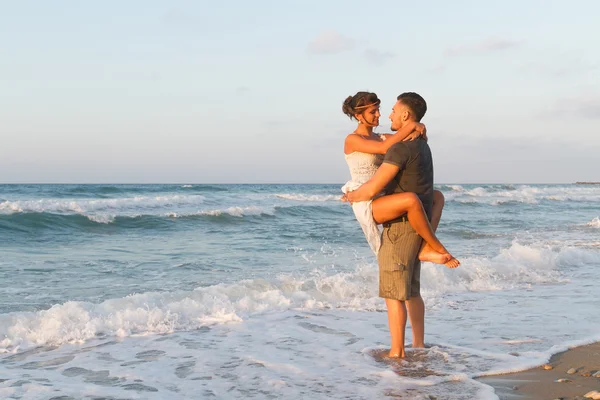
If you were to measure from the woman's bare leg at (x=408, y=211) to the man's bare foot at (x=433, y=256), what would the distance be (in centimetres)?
2

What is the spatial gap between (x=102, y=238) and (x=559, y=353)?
12.3 m

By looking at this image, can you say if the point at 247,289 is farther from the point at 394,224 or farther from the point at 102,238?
the point at 102,238

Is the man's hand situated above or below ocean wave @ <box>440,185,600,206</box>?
above

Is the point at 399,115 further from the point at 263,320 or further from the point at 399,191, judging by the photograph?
the point at 263,320

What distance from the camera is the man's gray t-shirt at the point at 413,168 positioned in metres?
4.55

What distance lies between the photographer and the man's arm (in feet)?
15.0

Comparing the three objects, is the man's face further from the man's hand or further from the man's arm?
the man's hand

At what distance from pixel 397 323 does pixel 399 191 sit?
1022 mm

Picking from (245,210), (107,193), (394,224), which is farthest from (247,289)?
(107,193)

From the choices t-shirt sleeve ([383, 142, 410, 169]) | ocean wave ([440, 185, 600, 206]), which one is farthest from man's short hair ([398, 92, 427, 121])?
ocean wave ([440, 185, 600, 206])

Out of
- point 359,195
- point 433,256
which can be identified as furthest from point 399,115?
point 433,256

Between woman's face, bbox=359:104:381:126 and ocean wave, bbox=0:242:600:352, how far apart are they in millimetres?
2746

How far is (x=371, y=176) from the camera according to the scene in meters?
4.84

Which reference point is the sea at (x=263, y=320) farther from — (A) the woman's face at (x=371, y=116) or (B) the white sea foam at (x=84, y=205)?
(B) the white sea foam at (x=84, y=205)
